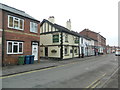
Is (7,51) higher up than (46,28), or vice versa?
(46,28)

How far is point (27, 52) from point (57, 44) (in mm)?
7942

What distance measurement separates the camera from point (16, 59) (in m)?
13.4

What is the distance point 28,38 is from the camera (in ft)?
50.2

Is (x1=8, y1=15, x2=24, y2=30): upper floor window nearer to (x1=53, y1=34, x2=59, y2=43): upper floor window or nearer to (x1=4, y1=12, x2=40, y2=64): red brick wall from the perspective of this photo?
(x1=4, y1=12, x2=40, y2=64): red brick wall

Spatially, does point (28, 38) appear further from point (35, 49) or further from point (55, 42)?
point (55, 42)

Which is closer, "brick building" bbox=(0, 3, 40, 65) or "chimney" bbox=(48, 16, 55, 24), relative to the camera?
"brick building" bbox=(0, 3, 40, 65)

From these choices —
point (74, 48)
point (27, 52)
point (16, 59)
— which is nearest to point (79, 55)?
point (74, 48)

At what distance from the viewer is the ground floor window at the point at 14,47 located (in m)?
12.8

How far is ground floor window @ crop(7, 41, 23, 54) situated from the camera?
1285 cm

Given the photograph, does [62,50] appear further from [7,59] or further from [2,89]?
[2,89]

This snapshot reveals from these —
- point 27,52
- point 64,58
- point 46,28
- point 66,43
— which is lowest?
point 64,58

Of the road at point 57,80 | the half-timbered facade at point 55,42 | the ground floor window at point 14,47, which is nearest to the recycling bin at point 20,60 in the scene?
the ground floor window at point 14,47

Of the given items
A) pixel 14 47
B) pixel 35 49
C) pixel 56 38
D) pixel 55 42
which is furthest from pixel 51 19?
pixel 14 47

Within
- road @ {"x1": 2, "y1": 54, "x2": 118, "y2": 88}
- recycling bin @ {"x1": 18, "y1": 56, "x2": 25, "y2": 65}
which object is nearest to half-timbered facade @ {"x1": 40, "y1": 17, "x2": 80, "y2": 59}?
recycling bin @ {"x1": 18, "y1": 56, "x2": 25, "y2": 65}
